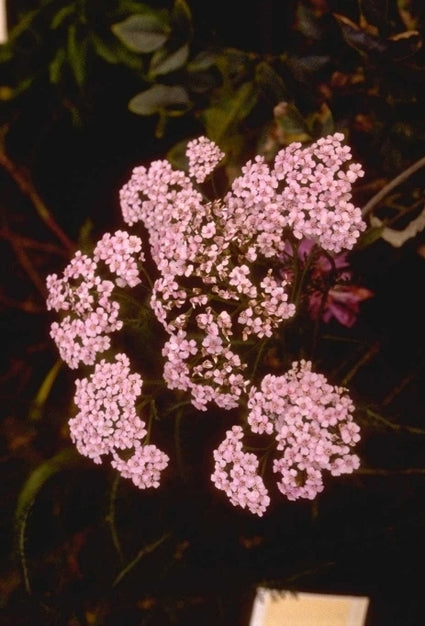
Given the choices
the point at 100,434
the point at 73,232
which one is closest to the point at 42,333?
the point at 73,232

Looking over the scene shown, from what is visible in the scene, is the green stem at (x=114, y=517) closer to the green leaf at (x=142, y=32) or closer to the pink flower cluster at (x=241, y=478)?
the pink flower cluster at (x=241, y=478)

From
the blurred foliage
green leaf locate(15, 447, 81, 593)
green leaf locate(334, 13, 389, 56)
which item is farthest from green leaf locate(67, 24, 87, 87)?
green leaf locate(15, 447, 81, 593)

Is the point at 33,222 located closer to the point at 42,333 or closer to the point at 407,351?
the point at 42,333

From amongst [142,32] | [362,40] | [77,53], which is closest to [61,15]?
[77,53]

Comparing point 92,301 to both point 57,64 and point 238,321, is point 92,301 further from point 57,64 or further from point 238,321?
point 57,64

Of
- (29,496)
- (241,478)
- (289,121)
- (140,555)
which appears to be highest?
(289,121)

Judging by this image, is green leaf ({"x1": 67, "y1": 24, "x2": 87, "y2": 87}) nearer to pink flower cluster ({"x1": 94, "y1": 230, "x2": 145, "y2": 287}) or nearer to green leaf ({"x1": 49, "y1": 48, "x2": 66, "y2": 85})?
green leaf ({"x1": 49, "y1": 48, "x2": 66, "y2": 85})
